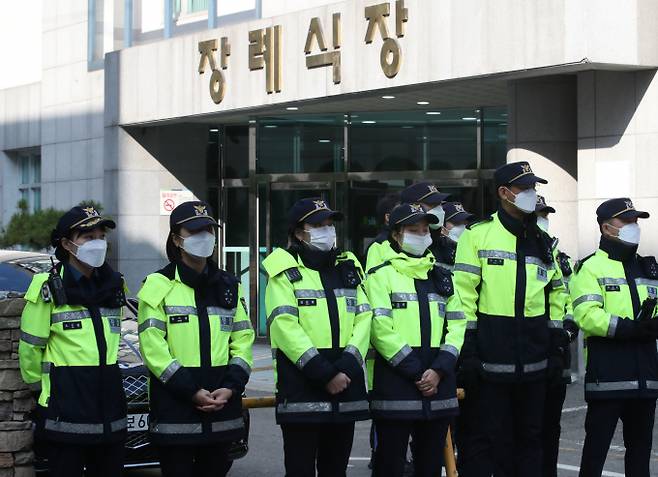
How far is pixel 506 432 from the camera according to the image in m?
8.56

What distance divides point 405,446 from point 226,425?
46.0 inches

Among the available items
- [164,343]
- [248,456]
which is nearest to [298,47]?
[248,456]

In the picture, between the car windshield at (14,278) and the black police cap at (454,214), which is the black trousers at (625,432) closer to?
the black police cap at (454,214)

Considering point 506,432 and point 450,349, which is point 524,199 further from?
point 506,432

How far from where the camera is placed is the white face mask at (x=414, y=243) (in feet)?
27.1

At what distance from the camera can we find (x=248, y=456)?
11.9m

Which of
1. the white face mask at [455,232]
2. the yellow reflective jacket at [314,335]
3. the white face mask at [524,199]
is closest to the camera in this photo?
the yellow reflective jacket at [314,335]

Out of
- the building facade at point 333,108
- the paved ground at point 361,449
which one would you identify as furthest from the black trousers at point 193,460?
the building facade at point 333,108

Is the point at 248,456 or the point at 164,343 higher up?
the point at 164,343

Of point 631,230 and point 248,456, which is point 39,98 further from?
point 631,230

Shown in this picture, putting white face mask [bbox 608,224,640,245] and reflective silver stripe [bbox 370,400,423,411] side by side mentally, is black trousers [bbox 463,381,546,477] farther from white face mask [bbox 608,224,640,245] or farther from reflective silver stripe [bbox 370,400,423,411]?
white face mask [bbox 608,224,640,245]

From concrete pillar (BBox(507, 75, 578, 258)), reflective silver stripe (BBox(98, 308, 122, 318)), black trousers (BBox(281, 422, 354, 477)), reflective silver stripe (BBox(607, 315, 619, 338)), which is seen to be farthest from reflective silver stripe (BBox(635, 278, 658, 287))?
concrete pillar (BBox(507, 75, 578, 258))

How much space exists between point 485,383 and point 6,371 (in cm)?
285

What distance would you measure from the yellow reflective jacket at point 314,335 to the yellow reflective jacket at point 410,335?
7.0 inches
